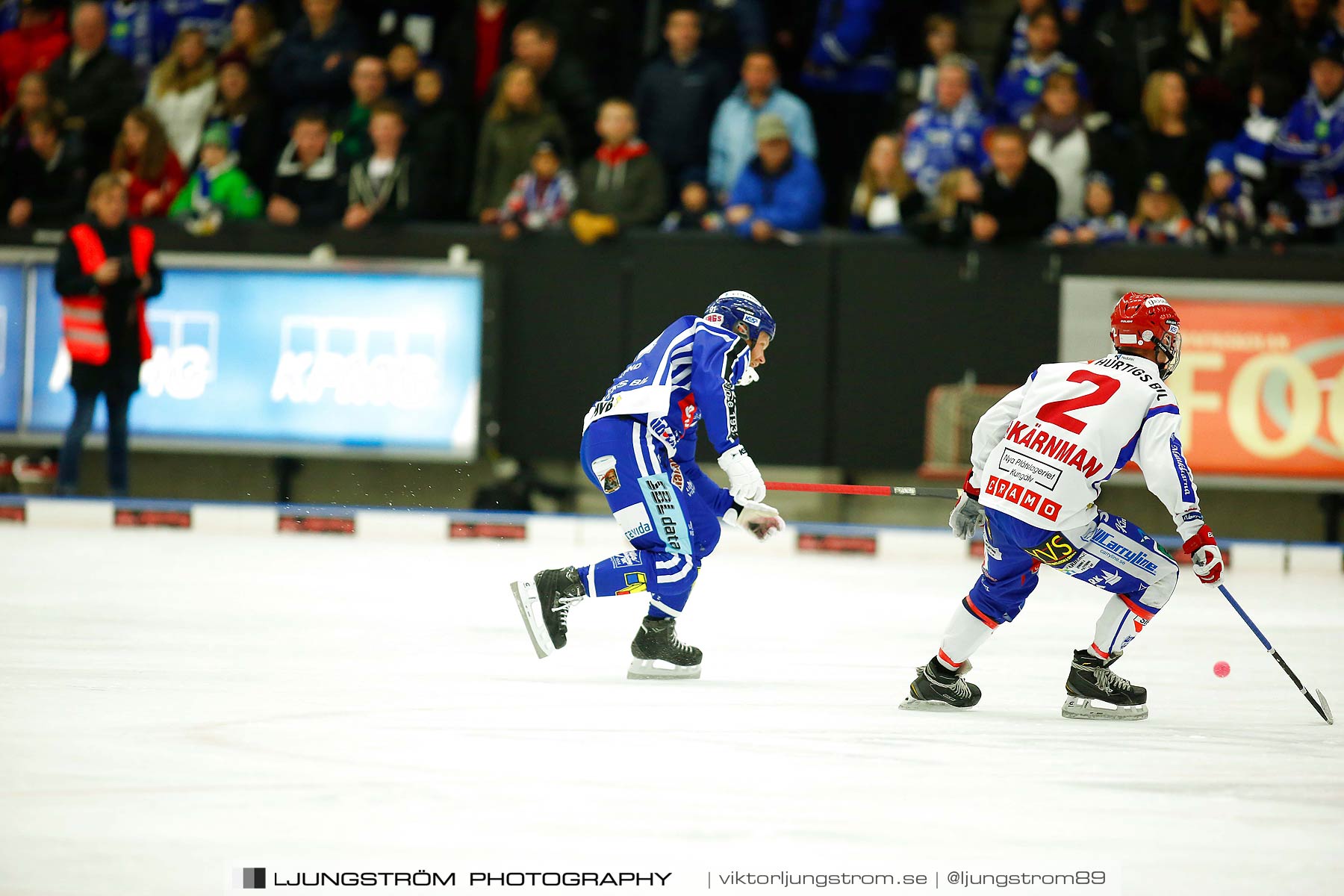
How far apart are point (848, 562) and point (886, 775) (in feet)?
20.6

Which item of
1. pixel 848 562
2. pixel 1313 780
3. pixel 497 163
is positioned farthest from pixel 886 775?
pixel 497 163

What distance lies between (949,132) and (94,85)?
7.29 metres

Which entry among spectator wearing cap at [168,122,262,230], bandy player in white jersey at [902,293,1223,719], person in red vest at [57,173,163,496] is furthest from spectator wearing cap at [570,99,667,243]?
bandy player in white jersey at [902,293,1223,719]

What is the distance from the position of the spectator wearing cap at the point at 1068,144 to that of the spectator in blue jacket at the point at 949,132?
42 centimetres

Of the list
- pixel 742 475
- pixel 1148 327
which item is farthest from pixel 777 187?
pixel 1148 327

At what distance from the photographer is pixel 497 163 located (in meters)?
13.1

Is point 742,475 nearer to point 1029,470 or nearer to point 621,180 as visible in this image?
point 1029,470

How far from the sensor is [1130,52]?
1319 centimetres

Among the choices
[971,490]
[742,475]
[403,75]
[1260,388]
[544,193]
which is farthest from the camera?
[403,75]

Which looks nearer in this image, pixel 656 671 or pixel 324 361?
pixel 656 671

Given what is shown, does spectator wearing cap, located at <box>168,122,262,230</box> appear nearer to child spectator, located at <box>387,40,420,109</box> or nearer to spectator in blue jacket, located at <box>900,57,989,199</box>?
child spectator, located at <box>387,40,420,109</box>

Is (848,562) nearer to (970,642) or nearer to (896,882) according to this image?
(970,642)

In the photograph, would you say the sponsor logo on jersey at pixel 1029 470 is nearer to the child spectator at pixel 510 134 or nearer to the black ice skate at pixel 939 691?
the black ice skate at pixel 939 691

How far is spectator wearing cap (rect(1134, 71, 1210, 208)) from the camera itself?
12.6 meters
